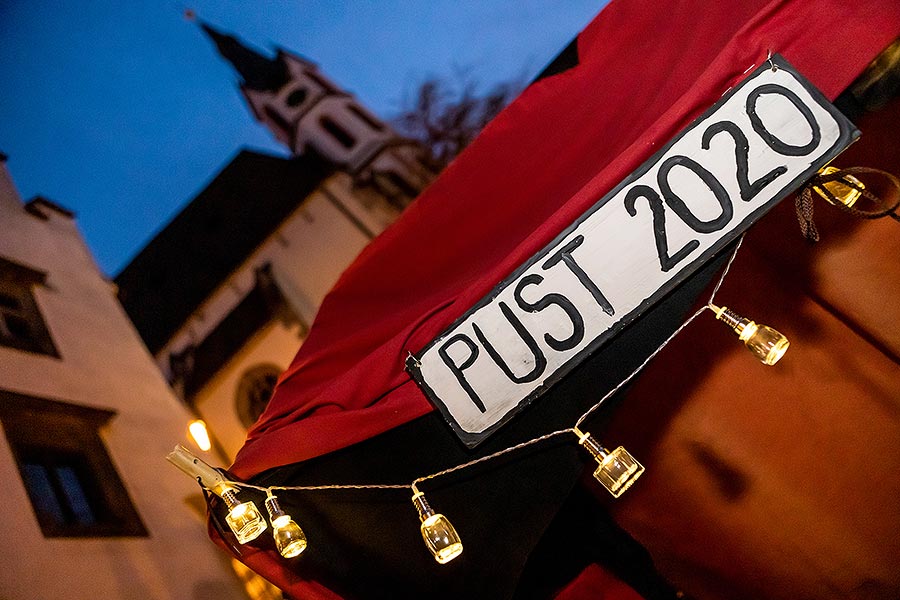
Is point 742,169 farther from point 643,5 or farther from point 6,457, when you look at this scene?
point 6,457

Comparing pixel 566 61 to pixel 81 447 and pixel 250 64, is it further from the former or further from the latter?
pixel 250 64

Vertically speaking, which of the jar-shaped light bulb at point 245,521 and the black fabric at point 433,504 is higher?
the jar-shaped light bulb at point 245,521

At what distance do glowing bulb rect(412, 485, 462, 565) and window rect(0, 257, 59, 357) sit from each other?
516cm

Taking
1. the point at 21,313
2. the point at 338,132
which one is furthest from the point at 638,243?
the point at 338,132

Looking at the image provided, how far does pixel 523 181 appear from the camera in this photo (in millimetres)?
2229

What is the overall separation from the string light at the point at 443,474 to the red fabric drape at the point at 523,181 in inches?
5.6

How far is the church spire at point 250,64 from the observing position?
20.7m

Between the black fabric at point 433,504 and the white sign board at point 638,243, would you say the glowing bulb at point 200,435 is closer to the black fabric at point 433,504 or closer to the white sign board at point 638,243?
the black fabric at point 433,504

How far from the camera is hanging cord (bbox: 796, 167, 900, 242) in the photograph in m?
1.41

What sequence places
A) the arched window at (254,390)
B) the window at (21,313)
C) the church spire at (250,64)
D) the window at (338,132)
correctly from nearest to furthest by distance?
the window at (21,313)
the arched window at (254,390)
the window at (338,132)
the church spire at (250,64)

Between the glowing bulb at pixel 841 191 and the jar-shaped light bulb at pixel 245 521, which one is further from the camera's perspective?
the jar-shaped light bulb at pixel 245 521

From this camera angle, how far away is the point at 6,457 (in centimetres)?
394

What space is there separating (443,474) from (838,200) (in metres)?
1.49

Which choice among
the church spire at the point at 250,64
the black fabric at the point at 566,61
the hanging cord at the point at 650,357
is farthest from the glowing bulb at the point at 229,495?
the church spire at the point at 250,64
